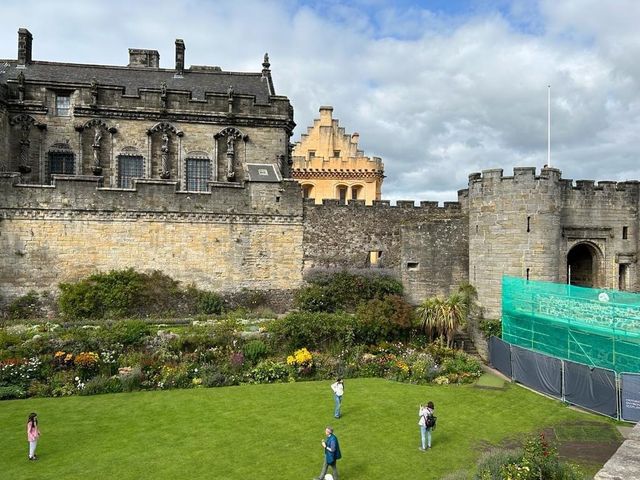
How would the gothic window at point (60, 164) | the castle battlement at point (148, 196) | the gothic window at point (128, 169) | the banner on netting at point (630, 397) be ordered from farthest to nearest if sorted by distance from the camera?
the gothic window at point (128, 169) → the gothic window at point (60, 164) → the castle battlement at point (148, 196) → the banner on netting at point (630, 397)

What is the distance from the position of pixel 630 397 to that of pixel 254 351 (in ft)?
42.0

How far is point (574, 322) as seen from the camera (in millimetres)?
19516

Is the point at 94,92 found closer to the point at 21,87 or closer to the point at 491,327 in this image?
the point at 21,87

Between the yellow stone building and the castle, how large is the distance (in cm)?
1267

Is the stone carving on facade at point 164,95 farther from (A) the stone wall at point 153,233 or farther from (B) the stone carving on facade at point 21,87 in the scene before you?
(B) the stone carving on facade at point 21,87

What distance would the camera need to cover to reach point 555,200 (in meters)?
23.9

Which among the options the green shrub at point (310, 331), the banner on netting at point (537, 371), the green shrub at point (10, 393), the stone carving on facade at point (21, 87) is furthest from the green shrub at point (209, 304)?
the stone carving on facade at point (21, 87)

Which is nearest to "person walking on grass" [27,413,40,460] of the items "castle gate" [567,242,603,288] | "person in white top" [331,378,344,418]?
"person in white top" [331,378,344,418]

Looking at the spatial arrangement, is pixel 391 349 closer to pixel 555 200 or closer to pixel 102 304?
pixel 555 200

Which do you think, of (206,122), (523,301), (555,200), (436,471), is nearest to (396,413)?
(436,471)

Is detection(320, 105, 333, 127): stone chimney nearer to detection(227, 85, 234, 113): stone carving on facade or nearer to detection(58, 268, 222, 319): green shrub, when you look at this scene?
detection(227, 85, 234, 113): stone carving on facade

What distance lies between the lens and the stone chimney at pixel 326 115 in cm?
4522

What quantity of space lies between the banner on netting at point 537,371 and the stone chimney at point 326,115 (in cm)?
2935

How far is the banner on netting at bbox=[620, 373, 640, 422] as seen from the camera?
1561 centimetres
